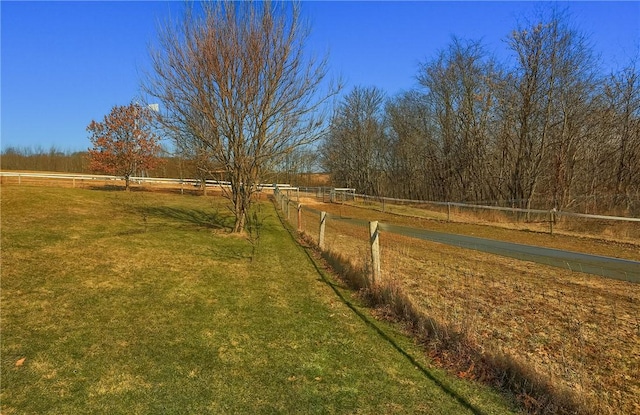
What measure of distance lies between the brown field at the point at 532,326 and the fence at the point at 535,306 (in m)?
0.02

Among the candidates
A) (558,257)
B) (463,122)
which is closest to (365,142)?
(463,122)

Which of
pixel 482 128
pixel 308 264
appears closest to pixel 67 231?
pixel 308 264

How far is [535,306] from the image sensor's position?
698cm

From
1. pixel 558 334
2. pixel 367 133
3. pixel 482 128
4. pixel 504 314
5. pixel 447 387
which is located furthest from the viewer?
pixel 367 133

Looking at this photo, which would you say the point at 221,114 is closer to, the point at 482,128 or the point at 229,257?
the point at 229,257

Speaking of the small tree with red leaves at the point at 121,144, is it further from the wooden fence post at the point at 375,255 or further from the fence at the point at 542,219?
the wooden fence post at the point at 375,255

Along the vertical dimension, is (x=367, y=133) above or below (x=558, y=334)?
above

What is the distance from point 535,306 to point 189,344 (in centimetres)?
583

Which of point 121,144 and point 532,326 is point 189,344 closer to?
point 532,326

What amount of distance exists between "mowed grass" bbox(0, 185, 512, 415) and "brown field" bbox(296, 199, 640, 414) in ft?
1.36

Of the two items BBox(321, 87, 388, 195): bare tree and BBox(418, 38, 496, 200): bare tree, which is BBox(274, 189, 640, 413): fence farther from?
BBox(321, 87, 388, 195): bare tree

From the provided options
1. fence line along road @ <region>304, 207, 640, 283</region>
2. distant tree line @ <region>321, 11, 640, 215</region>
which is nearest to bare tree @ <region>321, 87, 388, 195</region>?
distant tree line @ <region>321, 11, 640, 215</region>

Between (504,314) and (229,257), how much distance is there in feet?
21.9

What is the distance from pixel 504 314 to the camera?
21.4 ft
